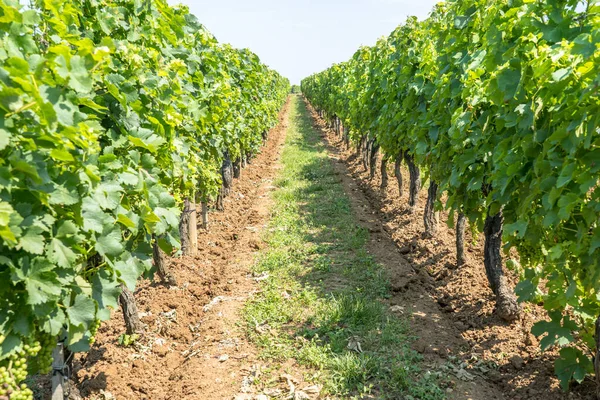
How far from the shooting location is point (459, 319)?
5.36m

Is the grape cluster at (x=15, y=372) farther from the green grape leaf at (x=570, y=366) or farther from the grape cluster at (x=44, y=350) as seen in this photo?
the green grape leaf at (x=570, y=366)

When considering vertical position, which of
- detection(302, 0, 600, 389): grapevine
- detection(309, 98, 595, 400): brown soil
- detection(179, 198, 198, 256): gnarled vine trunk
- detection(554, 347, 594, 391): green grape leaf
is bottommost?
detection(309, 98, 595, 400): brown soil

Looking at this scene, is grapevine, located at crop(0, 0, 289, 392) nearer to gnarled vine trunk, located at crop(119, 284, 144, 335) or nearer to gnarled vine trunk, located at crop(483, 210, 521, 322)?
gnarled vine trunk, located at crop(119, 284, 144, 335)

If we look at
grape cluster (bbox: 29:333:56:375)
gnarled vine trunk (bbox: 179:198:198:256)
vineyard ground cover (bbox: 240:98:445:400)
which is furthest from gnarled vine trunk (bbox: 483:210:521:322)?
grape cluster (bbox: 29:333:56:375)

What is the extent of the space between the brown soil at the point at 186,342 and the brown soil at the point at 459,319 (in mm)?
2085

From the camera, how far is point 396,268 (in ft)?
22.1

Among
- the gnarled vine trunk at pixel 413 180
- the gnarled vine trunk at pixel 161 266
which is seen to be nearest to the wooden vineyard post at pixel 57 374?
the gnarled vine trunk at pixel 161 266

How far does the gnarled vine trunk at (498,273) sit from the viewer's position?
499 centimetres

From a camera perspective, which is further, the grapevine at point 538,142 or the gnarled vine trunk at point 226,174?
the gnarled vine trunk at point 226,174

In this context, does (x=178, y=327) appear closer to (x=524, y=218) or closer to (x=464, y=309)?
(x=464, y=309)

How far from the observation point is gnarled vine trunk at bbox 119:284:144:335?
4828 mm

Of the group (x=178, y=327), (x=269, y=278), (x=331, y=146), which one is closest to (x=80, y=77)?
(x=178, y=327)

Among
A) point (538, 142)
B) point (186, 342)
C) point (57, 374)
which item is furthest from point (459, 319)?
point (57, 374)

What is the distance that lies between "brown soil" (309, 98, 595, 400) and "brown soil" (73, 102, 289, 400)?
208cm
